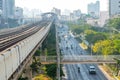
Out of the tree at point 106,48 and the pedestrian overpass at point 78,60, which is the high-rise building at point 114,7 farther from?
the pedestrian overpass at point 78,60

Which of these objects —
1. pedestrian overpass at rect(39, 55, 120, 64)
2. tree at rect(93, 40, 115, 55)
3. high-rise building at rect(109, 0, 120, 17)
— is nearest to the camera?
pedestrian overpass at rect(39, 55, 120, 64)

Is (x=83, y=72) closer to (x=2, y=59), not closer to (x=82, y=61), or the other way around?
(x=82, y=61)

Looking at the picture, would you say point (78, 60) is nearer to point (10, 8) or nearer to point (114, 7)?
point (114, 7)

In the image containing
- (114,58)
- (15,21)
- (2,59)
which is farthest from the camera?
(15,21)

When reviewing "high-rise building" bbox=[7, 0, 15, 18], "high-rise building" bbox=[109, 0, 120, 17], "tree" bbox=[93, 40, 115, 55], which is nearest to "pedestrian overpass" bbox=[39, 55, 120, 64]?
"tree" bbox=[93, 40, 115, 55]

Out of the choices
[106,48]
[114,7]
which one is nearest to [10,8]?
[114,7]

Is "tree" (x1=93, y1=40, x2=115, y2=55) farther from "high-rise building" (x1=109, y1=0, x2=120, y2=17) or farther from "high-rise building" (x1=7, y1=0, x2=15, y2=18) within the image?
"high-rise building" (x1=7, y1=0, x2=15, y2=18)

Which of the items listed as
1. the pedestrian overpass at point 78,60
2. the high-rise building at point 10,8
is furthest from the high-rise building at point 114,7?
the pedestrian overpass at point 78,60

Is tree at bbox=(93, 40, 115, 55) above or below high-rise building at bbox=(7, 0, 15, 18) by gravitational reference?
below

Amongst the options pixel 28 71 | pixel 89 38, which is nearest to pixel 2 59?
pixel 28 71
